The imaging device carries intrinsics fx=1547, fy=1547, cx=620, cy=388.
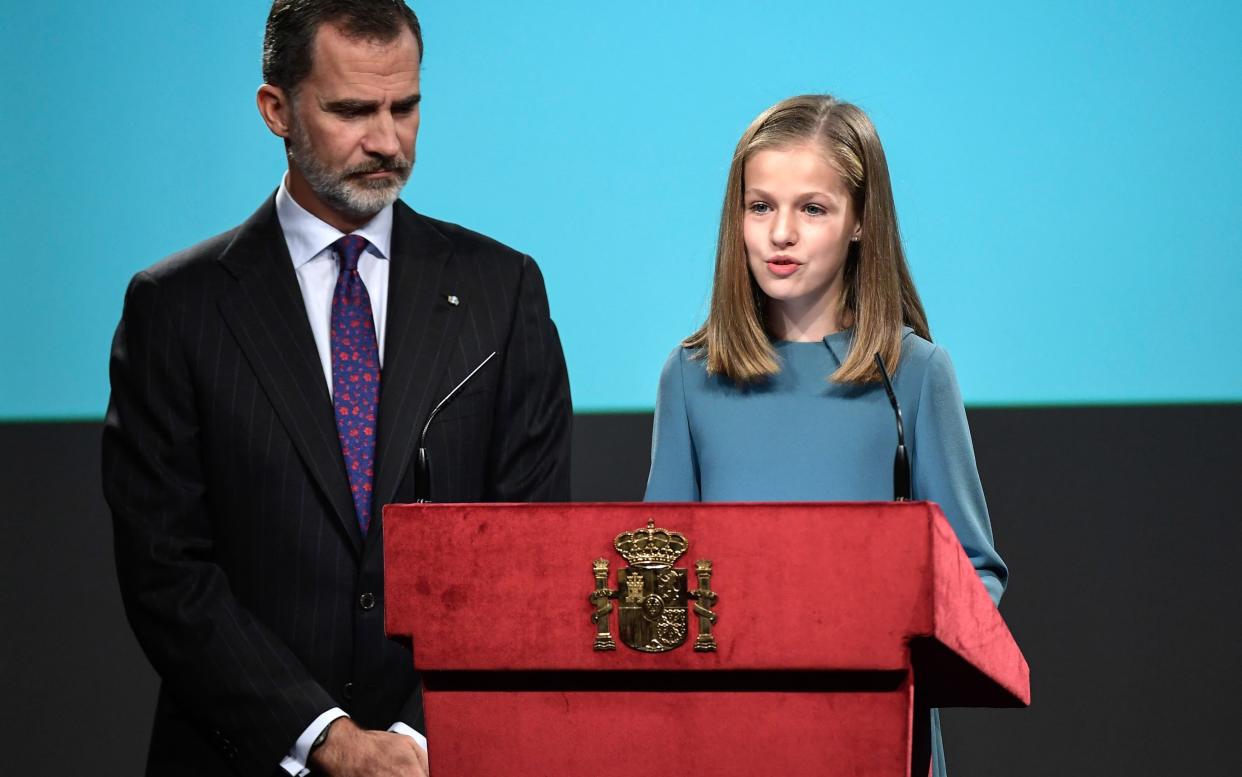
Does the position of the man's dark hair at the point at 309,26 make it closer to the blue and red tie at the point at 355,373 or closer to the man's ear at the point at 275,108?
the man's ear at the point at 275,108

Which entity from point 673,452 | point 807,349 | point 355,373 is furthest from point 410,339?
point 807,349

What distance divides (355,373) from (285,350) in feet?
0.32

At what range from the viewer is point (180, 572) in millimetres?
2031

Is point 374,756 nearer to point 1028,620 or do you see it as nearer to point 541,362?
point 541,362

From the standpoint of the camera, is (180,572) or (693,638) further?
(180,572)

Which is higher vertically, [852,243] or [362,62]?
[362,62]

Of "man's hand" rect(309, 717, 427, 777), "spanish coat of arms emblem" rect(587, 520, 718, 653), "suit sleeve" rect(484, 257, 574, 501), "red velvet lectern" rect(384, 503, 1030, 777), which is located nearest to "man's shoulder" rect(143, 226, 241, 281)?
"suit sleeve" rect(484, 257, 574, 501)

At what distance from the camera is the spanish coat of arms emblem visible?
1.26 meters

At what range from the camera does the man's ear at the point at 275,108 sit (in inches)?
88.0

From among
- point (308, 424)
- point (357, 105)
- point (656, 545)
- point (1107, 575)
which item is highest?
point (357, 105)

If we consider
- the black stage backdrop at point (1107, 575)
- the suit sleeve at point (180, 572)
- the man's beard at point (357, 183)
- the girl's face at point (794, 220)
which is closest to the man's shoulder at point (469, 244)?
the man's beard at point (357, 183)

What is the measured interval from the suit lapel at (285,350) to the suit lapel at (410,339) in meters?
0.06

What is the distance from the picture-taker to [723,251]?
76.3 inches

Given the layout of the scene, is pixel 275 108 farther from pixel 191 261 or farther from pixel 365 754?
pixel 365 754
